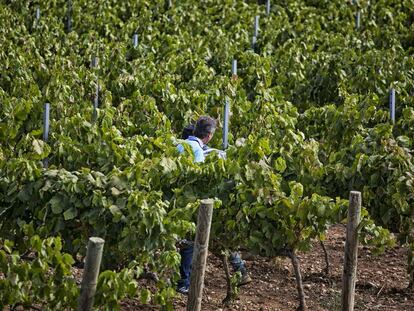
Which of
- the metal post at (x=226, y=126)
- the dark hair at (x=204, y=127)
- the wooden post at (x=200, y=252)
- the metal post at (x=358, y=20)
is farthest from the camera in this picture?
the metal post at (x=358, y=20)

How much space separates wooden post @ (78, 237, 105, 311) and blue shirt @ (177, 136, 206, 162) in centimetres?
203

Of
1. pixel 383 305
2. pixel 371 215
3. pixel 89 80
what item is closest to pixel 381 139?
pixel 371 215

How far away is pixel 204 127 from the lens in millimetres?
7895

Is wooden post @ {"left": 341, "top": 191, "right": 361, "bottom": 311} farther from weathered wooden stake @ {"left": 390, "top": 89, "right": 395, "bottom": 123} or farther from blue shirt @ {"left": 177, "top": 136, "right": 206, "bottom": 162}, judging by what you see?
weathered wooden stake @ {"left": 390, "top": 89, "right": 395, "bottom": 123}

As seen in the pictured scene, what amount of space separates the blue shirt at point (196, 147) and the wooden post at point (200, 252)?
1.39m

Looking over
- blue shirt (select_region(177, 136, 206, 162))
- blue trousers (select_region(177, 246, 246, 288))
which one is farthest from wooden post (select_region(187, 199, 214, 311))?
blue shirt (select_region(177, 136, 206, 162))

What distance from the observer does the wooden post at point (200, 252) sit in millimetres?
6328

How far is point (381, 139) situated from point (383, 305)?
1.20 meters

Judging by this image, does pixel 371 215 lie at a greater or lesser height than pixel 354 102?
lesser

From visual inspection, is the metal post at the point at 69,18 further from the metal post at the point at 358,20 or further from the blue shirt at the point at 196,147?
the blue shirt at the point at 196,147

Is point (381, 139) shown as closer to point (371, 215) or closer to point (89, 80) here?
point (371, 215)

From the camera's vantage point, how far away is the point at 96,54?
11422mm

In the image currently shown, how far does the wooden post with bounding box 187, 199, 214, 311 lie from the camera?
20.8 feet

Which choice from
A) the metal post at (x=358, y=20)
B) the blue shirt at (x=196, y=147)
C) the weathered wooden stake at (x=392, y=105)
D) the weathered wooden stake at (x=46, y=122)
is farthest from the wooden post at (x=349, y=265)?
the metal post at (x=358, y=20)
